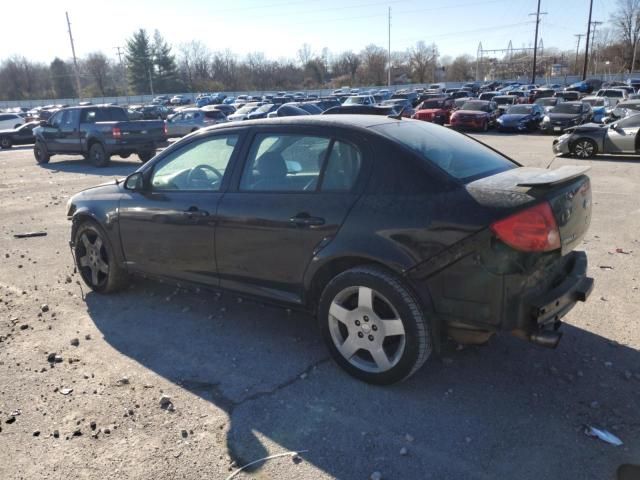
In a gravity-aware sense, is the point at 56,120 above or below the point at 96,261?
above

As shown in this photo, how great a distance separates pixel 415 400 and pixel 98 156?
15854 millimetres

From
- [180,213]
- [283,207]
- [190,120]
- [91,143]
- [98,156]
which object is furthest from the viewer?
[190,120]

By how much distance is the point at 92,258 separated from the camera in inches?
212

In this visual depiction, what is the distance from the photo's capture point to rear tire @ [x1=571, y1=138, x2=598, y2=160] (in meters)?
15.5

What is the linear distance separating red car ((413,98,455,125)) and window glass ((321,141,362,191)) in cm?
2518

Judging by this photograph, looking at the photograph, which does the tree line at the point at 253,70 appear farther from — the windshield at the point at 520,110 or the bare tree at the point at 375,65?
the windshield at the point at 520,110

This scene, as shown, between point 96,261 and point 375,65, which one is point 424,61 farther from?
point 96,261

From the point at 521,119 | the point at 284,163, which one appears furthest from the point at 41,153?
the point at 521,119

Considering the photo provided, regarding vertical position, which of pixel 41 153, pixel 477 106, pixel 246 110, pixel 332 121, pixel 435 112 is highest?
pixel 332 121

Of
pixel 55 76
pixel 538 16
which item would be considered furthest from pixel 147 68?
pixel 538 16

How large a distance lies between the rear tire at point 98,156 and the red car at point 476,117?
17660mm

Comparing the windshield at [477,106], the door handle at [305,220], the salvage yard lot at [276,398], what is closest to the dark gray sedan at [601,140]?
the salvage yard lot at [276,398]

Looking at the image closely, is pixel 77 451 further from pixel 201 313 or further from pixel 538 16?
pixel 538 16

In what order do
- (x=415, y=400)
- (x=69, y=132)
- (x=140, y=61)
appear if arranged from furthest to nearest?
1. (x=140, y=61)
2. (x=69, y=132)
3. (x=415, y=400)
